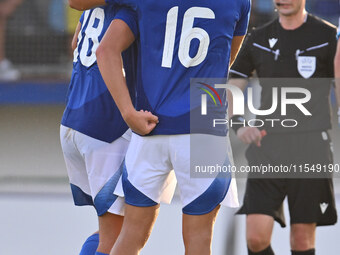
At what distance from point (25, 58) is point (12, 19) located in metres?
0.66

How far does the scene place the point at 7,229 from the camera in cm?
504

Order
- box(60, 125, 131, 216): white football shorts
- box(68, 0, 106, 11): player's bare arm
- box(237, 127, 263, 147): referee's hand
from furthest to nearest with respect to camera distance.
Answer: box(237, 127, 263, 147): referee's hand → box(60, 125, 131, 216): white football shorts → box(68, 0, 106, 11): player's bare arm

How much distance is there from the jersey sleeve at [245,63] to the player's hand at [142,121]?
1.34 m

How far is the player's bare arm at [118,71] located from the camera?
9.30 ft

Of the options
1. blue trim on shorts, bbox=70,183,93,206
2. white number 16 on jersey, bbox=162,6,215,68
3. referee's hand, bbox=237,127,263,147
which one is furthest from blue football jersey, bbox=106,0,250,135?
referee's hand, bbox=237,127,263,147

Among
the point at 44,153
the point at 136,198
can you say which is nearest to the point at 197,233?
the point at 136,198

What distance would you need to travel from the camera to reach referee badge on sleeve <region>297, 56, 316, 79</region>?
395 cm

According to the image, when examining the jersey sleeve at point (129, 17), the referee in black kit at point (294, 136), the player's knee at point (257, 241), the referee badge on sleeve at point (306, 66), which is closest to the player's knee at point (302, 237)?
the referee in black kit at point (294, 136)

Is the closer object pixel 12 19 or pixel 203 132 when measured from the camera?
pixel 203 132

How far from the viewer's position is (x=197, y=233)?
288cm

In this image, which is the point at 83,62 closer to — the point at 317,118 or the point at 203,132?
the point at 203,132

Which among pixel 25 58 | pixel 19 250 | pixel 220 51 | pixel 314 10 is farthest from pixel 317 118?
pixel 25 58

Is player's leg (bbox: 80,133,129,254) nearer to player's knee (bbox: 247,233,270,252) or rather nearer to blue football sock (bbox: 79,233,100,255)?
blue football sock (bbox: 79,233,100,255)

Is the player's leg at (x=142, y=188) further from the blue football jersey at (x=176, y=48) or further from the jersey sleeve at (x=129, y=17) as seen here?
the jersey sleeve at (x=129, y=17)
